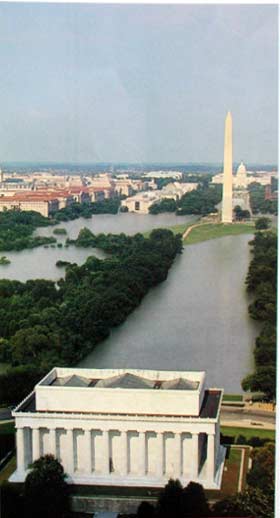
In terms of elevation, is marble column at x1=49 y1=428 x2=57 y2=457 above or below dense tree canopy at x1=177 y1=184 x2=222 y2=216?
below

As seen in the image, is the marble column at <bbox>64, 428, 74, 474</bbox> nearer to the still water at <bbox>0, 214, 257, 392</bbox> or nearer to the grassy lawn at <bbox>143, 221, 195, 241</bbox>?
the still water at <bbox>0, 214, 257, 392</bbox>

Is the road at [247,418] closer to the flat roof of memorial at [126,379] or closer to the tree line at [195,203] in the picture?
the flat roof of memorial at [126,379]

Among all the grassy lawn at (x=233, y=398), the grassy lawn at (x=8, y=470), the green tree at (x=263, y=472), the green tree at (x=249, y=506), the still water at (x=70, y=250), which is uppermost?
the still water at (x=70, y=250)

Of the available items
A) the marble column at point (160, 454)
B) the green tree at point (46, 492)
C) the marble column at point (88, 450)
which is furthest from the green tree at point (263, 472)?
the green tree at point (46, 492)

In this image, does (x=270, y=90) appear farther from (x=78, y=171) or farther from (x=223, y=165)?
(x=78, y=171)

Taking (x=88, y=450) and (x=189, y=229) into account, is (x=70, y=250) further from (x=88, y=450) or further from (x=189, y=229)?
(x=88, y=450)

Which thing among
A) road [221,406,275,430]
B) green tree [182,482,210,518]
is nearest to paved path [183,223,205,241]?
road [221,406,275,430]
